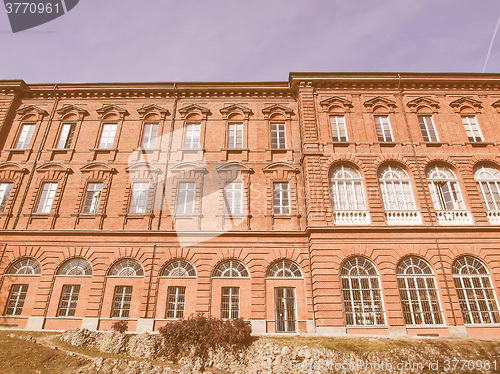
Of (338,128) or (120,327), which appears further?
(338,128)

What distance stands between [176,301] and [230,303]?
8.90ft

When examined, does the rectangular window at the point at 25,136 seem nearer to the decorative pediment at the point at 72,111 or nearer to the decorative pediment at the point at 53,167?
the decorative pediment at the point at 72,111

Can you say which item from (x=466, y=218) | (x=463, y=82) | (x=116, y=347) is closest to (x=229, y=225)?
(x=116, y=347)

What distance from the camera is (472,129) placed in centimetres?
1945

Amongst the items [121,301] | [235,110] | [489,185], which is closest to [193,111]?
[235,110]

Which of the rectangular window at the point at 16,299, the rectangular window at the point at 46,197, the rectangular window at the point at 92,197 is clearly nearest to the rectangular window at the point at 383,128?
the rectangular window at the point at 92,197

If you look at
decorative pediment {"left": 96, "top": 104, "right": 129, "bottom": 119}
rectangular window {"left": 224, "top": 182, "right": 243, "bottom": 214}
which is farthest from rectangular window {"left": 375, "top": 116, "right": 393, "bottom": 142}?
decorative pediment {"left": 96, "top": 104, "right": 129, "bottom": 119}

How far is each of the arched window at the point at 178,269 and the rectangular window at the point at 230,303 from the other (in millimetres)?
1937

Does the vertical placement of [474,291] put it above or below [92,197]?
below

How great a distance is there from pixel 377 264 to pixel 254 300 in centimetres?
631

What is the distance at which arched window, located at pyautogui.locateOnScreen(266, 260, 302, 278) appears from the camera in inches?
630

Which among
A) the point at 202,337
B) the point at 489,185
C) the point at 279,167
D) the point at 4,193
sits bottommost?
the point at 202,337

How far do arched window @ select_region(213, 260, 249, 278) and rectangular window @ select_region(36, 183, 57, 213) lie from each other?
34.4ft

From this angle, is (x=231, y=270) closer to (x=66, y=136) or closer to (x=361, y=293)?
(x=361, y=293)
